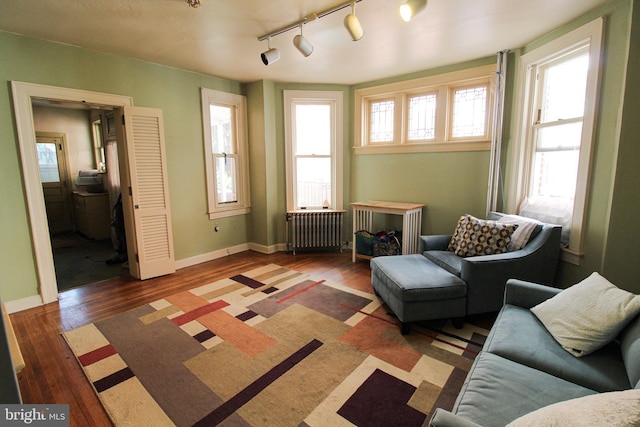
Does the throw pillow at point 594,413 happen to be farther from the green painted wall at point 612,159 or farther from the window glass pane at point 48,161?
the window glass pane at point 48,161

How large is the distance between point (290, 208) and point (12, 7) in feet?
11.2

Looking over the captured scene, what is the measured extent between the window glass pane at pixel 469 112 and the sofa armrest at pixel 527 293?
2.37m

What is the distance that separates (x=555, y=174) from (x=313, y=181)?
121 inches

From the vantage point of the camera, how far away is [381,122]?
14.9 feet

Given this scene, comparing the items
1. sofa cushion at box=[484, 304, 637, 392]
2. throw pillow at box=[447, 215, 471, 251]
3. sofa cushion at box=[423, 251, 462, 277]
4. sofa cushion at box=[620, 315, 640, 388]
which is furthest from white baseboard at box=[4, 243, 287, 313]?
sofa cushion at box=[620, 315, 640, 388]

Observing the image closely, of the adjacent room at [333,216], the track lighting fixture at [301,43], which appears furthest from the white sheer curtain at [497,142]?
the track lighting fixture at [301,43]

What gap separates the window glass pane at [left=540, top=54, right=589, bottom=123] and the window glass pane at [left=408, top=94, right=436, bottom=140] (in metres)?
1.25

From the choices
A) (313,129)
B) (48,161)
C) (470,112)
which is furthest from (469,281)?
(48,161)

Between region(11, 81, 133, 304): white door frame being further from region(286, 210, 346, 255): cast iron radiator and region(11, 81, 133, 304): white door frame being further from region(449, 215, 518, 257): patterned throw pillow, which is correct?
region(449, 215, 518, 257): patterned throw pillow

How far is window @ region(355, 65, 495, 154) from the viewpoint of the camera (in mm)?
3717

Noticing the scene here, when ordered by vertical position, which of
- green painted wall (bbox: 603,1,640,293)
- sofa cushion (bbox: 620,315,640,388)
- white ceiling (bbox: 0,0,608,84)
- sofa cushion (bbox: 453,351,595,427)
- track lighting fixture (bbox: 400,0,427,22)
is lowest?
sofa cushion (bbox: 453,351,595,427)

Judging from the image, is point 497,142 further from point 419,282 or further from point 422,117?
point 419,282

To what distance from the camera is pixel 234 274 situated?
12.6 ft

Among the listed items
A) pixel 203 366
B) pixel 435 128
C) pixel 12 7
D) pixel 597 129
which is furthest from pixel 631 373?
pixel 12 7
